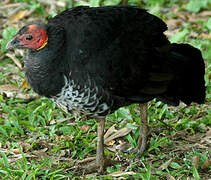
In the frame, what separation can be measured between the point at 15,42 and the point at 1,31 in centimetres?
298

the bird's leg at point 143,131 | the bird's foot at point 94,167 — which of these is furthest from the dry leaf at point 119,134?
the bird's foot at point 94,167

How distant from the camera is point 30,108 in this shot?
556 centimetres

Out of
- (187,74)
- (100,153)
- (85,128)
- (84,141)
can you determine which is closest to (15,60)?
(85,128)

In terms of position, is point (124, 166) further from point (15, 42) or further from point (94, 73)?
point (15, 42)

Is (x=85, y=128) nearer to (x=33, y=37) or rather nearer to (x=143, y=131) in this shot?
(x=143, y=131)

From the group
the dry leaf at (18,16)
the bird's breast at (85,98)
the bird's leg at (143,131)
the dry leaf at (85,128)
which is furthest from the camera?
the dry leaf at (18,16)

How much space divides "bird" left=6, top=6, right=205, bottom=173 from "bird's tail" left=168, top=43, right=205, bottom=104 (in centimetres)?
1

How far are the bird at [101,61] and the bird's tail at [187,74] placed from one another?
0.01 metres

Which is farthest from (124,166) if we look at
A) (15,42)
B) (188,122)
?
(15,42)

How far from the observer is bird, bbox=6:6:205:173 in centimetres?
406

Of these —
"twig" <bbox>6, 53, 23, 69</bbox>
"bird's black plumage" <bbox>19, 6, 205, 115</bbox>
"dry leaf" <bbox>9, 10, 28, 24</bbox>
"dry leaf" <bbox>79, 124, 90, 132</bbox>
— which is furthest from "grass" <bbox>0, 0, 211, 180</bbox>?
"dry leaf" <bbox>9, 10, 28, 24</bbox>

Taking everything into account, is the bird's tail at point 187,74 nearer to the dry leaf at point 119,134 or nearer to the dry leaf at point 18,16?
the dry leaf at point 119,134

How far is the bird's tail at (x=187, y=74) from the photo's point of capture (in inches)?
178

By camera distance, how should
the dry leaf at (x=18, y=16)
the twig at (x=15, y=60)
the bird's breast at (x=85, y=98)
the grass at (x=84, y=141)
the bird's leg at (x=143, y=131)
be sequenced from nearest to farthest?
the bird's breast at (x=85, y=98)
the grass at (x=84, y=141)
the bird's leg at (x=143, y=131)
the twig at (x=15, y=60)
the dry leaf at (x=18, y=16)
